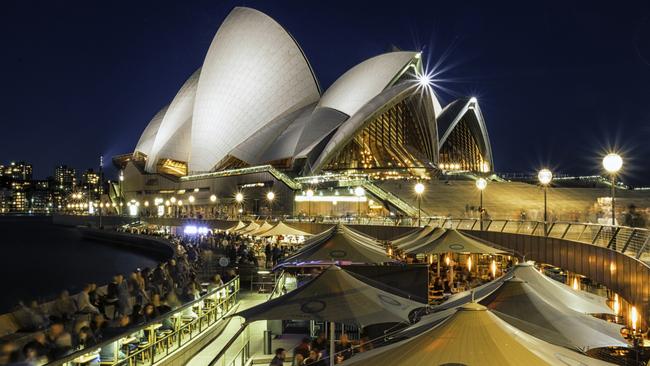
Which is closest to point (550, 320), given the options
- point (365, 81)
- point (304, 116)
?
point (365, 81)

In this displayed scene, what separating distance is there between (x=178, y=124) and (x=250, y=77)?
16.7 m

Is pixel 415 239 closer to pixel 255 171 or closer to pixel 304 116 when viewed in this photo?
pixel 255 171

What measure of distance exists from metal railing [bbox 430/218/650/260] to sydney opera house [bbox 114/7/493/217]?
2941 centimetres

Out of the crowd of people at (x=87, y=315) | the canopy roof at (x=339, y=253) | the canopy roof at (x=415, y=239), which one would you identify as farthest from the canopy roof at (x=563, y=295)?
the canopy roof at (x=415, y=239)

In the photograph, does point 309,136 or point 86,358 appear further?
point 309,136

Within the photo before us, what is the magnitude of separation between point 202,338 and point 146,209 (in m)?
77.4

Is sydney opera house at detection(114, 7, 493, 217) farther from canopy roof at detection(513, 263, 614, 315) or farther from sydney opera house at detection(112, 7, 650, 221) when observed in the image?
canopy roof at detection(513, 263, 614, 315)

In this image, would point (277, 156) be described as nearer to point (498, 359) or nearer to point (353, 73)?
point (353, 73)

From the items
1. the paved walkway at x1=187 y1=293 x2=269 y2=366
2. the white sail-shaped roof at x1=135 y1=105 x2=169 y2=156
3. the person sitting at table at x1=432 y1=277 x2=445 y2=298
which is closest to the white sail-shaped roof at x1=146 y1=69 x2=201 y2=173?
the white sail-shaped roof at x1=135 y1=105 x2=169 y2=156

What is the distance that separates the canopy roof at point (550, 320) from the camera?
20.3 ft

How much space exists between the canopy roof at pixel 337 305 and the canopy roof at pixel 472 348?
2.83 m

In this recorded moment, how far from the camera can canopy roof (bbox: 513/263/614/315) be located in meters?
8.51

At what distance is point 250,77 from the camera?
60.4m

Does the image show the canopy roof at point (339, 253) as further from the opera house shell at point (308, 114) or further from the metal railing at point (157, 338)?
the opera house shell at point (308, 114)
